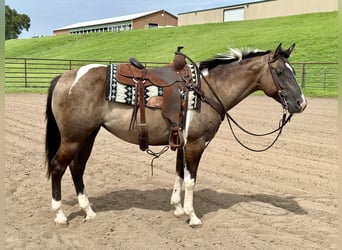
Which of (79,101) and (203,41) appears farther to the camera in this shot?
(203,41)

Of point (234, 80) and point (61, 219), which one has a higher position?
point (234, 80)

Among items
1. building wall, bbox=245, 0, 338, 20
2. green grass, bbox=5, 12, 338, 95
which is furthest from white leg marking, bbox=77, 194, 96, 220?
building wall, bbox=245, 0, 338, 20

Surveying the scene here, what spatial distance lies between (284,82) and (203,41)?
3506 cm

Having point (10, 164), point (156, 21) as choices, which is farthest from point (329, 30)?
point (156, 21)

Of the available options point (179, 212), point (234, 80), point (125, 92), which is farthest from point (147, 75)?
point (179, 212)

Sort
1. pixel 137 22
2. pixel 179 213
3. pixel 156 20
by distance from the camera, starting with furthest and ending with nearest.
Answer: pixel 156 20
pixel 137 22
pixel 179 213

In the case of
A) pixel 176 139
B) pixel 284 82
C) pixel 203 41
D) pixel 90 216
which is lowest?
pixel 90 216

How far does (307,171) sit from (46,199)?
407 cm

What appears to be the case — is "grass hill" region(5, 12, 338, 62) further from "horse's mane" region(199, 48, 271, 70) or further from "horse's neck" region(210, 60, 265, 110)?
"horse's neck" region(210, 60, 265, 110)

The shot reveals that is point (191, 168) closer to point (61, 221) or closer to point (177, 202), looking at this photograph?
point (177, 202)

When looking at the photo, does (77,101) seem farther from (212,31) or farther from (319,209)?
(212,31)

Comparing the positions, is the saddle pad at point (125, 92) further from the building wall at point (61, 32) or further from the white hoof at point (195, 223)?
the building wall at point (61, 32)

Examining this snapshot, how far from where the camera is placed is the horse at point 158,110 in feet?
13.6

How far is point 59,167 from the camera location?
169 inches
